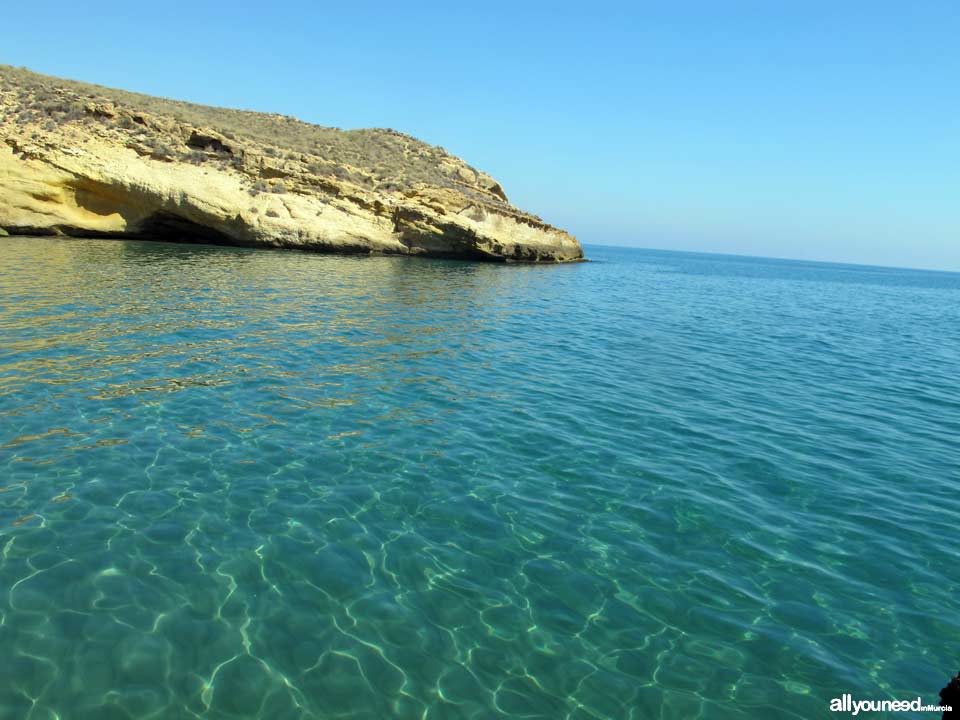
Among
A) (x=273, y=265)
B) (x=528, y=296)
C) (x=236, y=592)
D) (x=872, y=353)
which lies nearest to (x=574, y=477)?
(x=236, y=592)

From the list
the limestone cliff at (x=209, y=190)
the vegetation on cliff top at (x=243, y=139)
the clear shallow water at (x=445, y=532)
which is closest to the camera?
the clear shallow water at (x=445, y=532)

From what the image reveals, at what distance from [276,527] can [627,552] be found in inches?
157

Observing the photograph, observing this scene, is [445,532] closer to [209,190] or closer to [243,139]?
[209,190]

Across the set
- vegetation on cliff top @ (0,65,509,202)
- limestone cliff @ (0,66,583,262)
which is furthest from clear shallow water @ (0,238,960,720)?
vegetation on cliff top @ (0,65,509,202)

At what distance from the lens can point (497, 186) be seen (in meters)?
62.9

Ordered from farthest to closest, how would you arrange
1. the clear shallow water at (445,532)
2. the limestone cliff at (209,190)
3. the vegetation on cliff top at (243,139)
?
the vegetation on cliff top at (243,139) → the limestone cliff at (209,190) → the clear shallow water at (445,532)

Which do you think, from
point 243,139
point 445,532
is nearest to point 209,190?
point 243,139

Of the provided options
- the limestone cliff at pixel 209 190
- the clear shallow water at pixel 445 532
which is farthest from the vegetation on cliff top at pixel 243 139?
the clear shallow water at pixel 445 532

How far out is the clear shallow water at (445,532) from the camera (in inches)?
190

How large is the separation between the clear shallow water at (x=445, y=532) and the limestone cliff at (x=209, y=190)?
21531mm

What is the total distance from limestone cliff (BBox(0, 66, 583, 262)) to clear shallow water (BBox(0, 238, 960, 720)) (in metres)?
21.5

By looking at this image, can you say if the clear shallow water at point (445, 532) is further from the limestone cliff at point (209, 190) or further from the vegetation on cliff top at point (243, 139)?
the vegetation on cliff top at point (243, 139)

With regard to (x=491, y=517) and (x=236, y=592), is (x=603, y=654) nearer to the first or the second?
(x=491, y=517)

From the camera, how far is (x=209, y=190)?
1419 inches
